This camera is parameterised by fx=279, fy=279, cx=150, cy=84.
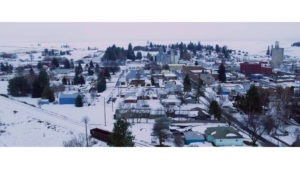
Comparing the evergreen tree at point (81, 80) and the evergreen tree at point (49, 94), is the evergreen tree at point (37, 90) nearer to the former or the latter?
the evergreen tree at point (49, 94)

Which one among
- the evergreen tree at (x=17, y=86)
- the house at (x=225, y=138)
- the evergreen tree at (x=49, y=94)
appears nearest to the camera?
the house at (x=225, y=138)

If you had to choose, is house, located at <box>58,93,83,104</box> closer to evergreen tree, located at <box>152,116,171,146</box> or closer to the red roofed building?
evergreen tree, located at <box>152,116,171,146</box>

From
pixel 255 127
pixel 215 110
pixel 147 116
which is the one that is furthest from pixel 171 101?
pixel 255 127

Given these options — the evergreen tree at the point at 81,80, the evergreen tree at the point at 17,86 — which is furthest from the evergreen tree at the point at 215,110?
the evergreen tree at the point at 81,80

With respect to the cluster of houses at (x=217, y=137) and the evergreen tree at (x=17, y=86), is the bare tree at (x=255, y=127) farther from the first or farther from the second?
the evergreen tree at (x=17, y=86)

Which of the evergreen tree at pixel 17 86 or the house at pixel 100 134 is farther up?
the evergreen tree at pixel 17 86

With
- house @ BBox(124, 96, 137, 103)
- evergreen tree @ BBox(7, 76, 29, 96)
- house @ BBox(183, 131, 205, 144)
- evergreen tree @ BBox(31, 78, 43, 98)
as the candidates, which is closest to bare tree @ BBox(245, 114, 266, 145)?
house @ BBox(183, 131, 205, 144)

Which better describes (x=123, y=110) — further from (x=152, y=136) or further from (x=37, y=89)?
(x=37, y=89)

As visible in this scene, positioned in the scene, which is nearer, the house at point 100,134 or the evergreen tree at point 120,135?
the evergreen tree at point 120,135

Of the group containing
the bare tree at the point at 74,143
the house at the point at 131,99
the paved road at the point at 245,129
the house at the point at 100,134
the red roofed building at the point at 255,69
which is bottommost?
the paved road at the point at 245,129

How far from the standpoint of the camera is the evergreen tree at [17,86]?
4.86 m

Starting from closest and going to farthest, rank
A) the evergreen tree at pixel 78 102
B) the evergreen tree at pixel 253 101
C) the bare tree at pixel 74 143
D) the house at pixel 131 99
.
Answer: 1. the bare tree at pixel 74 143
2. the evergreen tree at pixel 253 101
3. the evergreen tree at pixel 78 102
4. the house at pixel 131 99

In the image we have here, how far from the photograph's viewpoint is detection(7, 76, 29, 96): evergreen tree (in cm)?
486

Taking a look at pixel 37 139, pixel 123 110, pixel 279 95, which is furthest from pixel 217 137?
pixel 279 95
